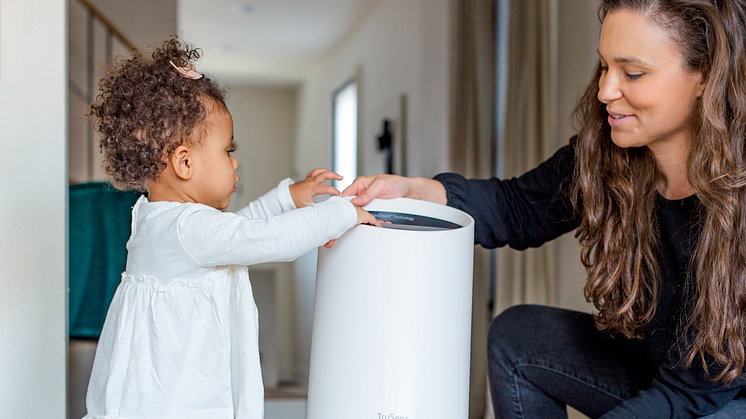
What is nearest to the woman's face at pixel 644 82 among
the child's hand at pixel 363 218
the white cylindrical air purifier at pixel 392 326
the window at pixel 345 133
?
the white cylindrical air purifier at pixel 392 326

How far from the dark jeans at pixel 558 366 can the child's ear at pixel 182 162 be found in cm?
Answer: 70

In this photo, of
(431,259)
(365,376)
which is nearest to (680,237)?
(431,259)

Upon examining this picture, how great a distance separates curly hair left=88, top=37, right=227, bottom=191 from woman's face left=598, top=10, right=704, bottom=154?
0.68 metres

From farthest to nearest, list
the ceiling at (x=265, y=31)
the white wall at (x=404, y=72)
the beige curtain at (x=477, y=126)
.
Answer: the ceiling at (x=265, y=31), the white wall at (x=404, y=72), the beige curtain at (x=477, y=126)

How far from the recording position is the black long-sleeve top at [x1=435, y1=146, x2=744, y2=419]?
0.94 metres

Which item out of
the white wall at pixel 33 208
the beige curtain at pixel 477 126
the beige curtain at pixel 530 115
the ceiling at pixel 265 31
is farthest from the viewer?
the ceiling at pixel 265 31

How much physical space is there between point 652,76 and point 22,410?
4.85 feet

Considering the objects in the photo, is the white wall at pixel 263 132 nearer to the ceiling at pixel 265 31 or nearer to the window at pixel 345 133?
the ceiling at pixel 265 31

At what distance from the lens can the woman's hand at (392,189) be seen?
1.07m

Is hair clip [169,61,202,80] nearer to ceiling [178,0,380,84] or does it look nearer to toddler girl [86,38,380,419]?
toddler girl [86,38,380,419]

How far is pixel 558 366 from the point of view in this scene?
1.17m

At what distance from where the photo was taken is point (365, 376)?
90 centimetres

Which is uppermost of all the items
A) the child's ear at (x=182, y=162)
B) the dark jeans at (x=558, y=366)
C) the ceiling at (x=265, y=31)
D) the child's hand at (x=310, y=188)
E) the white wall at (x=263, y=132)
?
the ceiling at (x=265, y=31)

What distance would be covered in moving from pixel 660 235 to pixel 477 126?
1.43m
